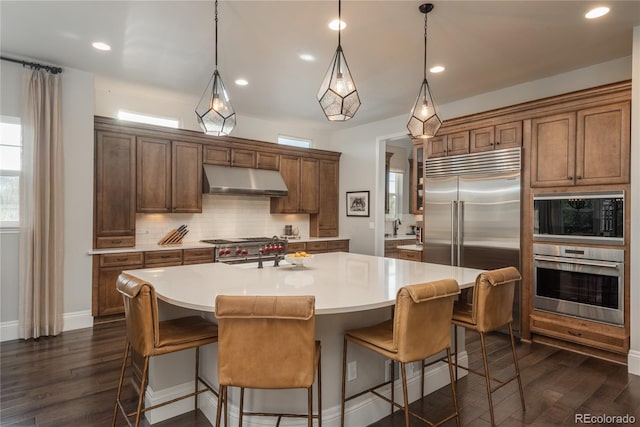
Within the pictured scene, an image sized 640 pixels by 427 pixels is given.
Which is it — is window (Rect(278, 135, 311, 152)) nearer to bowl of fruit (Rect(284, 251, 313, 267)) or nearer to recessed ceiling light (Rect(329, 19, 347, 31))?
recessed ceiling light (Rect(329, 19, 347, 31))

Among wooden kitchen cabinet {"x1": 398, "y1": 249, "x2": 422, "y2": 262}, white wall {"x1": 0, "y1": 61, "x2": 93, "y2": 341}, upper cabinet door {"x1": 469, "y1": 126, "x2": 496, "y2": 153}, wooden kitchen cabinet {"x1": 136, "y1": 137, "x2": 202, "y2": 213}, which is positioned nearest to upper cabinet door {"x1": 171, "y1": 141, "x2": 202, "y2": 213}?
wooden kitchen cabinet {"x1": 136, "y1": 137, "x2": 202, "y2": 213}

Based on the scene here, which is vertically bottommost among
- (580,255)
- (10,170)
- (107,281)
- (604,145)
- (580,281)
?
(107,281)

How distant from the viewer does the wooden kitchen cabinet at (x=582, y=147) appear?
3328mm

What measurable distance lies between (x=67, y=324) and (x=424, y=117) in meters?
4.31

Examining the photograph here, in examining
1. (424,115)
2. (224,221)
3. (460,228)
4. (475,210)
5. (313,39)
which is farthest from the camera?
(224,221)

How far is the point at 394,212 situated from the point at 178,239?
4.33m

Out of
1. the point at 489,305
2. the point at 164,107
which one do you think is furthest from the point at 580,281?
the point at 164,107

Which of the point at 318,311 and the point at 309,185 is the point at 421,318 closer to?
the point at 318,311

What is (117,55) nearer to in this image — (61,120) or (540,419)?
(61,120)

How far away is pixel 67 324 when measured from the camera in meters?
4.10

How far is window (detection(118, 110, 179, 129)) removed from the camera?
5.00m

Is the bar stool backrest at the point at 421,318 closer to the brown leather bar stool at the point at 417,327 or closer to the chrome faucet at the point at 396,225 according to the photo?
the brown leather bar stool at the point at 417,327

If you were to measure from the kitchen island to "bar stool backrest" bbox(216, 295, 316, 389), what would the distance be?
0.17 m

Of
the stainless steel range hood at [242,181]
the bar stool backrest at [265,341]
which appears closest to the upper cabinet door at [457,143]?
the stainless steel range hood at [242,181]
